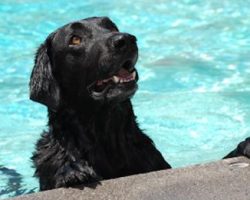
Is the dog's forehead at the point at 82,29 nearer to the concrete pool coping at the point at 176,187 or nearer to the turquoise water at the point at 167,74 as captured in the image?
the concrete pool coping at the point at 176,187

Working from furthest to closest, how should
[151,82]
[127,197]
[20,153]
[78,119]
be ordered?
[151,82] → [20,153] → [78,119] → [127,197]

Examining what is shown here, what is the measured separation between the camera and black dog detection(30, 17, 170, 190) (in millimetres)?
4941

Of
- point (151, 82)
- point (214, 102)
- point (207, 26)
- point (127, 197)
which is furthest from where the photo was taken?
point (207, 26)

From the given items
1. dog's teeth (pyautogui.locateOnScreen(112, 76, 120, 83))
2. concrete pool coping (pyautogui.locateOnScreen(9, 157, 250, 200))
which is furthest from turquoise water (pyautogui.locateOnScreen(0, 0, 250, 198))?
concrete pool coping (pyautogui.locateOnScreen(9, 157, 250, 200))

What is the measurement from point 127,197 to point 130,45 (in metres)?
1.17

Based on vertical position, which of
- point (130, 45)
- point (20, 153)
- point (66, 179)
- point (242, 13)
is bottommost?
point (20, 153)

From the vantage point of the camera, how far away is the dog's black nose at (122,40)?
4.76 meters

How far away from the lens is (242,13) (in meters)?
12.1

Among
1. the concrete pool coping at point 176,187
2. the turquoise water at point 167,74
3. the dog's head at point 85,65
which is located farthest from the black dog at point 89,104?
the turquoise water at point 167,74

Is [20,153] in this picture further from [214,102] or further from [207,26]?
[207,26]

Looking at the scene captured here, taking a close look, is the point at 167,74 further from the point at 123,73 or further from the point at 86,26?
the point at 123,73

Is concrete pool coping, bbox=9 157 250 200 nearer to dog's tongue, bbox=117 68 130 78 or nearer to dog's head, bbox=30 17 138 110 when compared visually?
dog's head, bbox=30 17 138 110

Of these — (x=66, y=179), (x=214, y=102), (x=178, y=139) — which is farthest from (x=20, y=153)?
(x=66, y=179)

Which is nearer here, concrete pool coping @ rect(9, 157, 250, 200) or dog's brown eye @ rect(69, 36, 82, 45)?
concrete pool coping @ rect(9, 157, 250, 200)
